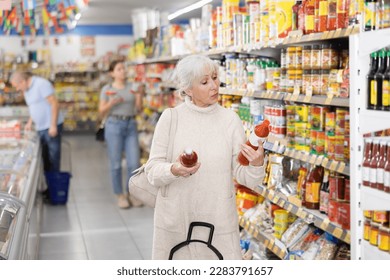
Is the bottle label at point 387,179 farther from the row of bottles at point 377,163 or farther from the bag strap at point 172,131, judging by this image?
the bag strap at point 172,131

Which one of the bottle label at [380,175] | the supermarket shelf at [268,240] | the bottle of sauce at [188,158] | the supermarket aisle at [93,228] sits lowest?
the supermarket aisle at [93,228]

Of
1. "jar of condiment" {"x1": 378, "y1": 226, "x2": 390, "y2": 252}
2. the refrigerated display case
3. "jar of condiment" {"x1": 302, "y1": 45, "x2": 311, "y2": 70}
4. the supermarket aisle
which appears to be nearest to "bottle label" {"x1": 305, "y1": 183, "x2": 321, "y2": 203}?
"jar of condiment" {"x1": 302, "y1": 45, "x2": 311, "y2": 70}

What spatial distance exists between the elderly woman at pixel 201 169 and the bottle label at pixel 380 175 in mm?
617

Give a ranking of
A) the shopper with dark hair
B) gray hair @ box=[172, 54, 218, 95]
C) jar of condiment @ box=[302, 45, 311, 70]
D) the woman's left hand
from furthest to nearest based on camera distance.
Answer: the shopper with dark hair, jar of condiment @ box=[302, 45, 311, 70], gray hair @ box=[172, 54, 218, 95], the woman's left hand

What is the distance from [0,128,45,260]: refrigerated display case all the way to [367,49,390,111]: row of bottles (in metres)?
1.87

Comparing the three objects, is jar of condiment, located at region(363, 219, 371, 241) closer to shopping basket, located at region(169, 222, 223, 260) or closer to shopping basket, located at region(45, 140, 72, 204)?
shopping basket, located at region(169, 222, 223, 260)

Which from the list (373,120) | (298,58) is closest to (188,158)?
(373,120)

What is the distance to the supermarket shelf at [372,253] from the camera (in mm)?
3182

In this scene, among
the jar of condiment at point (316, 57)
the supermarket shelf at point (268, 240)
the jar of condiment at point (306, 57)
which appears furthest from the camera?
the supermarket shelf at point (268, 240)

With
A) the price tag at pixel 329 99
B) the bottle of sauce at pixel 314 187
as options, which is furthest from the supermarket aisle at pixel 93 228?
the price tag at pixel 329 99

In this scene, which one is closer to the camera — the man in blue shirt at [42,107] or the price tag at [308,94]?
the price tag at [308,94]

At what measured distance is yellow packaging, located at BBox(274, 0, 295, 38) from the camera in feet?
14.3
